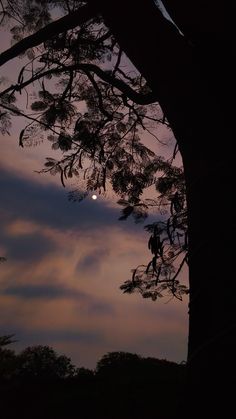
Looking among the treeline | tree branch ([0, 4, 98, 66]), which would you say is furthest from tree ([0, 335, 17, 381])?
tree branch ([0, 4, 98, 66])

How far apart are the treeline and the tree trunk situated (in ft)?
10.2

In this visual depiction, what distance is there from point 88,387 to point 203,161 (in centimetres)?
515

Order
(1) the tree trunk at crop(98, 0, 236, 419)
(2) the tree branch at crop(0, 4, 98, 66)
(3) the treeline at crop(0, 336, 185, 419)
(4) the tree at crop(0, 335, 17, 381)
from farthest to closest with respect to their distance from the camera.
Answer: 1. (4) the tree at crop(0, 335, 17, 381)
2. (3) the treeline at crop(0, 336, 185, 419)
3. (2) the tree branch at crop(0, 4, 98, 66)
4. (1) the tree trunk at crop(98, 0, 236, 419)

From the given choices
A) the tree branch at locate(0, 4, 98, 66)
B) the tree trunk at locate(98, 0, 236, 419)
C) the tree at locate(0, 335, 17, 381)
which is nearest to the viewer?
the tree trunk at locate(98, 0, 236, 419)

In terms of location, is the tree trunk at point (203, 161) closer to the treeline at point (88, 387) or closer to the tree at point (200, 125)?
the tree at point (200, 125)

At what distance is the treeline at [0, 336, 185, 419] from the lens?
593cm

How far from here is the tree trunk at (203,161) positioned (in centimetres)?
227

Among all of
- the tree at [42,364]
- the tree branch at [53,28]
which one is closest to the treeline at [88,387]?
the tree at [42,364]

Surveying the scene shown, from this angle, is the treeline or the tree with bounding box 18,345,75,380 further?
the tree with bounding box 18,345,75,380

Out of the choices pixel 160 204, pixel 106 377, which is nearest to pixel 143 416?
pixel 106 377

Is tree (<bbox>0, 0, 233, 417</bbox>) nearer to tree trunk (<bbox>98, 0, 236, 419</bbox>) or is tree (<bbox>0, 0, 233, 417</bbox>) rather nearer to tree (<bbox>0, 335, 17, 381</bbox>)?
tree trunk (<bbox>98, 0, 236, 419</bbox>)

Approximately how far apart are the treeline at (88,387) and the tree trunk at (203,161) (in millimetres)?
3097

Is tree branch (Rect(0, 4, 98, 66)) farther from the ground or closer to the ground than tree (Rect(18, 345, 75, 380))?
farther from the ground

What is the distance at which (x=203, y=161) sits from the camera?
2750 mm
